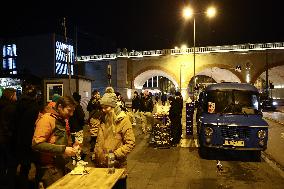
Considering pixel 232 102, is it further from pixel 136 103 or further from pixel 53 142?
pixel 53 142

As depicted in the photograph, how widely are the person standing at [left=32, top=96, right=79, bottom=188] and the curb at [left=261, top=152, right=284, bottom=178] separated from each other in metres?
6.14

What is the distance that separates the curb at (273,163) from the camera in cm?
884

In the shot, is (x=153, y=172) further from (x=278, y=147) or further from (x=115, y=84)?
(x=115, y=84)

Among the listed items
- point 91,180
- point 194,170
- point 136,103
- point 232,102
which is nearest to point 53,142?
point 91,180

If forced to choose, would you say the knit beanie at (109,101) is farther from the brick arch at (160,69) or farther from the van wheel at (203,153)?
the brick arch at (160,69)

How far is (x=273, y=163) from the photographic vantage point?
9820 mm

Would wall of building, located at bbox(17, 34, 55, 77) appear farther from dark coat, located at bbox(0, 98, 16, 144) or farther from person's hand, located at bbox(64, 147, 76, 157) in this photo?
person's hand, located at bbox(64, 147, 76, 157)

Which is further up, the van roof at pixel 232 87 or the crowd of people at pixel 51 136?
the van roof at pixel 232 87

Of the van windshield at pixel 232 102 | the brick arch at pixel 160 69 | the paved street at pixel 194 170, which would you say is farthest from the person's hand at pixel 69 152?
the brick arch at pixel 160 69

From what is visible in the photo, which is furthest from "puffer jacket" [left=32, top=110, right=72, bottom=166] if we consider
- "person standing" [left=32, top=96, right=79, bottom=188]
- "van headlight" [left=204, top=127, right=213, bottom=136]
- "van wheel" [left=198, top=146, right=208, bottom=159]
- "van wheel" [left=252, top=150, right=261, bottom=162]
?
"van wheel" [left=252, top=150, right=261, bottom=162]

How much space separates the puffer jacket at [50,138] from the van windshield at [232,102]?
762cm

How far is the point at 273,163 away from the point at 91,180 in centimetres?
740

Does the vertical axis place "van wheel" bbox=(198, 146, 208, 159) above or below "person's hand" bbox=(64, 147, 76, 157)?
below

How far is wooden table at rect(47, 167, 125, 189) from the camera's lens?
12.5 ft
